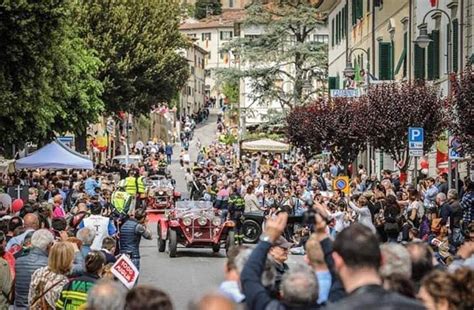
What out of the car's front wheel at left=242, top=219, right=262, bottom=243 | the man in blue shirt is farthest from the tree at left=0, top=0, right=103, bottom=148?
the man in blue shirt

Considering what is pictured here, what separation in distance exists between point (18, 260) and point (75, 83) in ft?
106

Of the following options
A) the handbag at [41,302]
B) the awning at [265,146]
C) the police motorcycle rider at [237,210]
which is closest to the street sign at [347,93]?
the police motorcycle rider at [237,210]

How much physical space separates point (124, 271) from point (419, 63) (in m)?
28.3

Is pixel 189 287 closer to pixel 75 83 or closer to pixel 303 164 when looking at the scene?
pixel 75 83

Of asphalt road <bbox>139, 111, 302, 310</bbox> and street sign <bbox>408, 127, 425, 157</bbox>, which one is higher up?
street sign <bbox>408, 127, 425, 157</bbox>

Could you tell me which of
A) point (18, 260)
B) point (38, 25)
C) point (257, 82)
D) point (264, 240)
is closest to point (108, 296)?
point (264, 240)

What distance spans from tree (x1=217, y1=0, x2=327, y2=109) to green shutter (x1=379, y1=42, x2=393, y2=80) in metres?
23.8

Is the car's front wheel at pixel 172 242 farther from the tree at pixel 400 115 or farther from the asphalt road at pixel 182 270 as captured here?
the tree at pixel 400 115

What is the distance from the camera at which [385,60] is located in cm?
4816

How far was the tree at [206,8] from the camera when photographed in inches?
7377

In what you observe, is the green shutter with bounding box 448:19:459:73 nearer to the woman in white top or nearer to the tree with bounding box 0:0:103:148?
the woman in white top

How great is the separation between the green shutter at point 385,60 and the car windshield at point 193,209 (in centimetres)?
1931

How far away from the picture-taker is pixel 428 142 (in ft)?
116

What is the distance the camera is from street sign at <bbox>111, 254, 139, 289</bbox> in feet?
43.5
